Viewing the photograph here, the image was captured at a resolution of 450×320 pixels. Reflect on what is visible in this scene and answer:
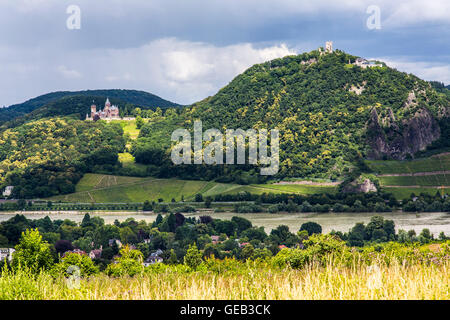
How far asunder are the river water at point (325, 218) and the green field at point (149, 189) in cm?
695

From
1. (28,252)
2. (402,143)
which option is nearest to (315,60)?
(402,143)

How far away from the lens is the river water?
180ft

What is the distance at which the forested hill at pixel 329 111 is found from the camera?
88.8m

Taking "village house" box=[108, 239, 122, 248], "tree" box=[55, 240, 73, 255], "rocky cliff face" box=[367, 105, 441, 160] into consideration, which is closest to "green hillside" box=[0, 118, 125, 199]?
"village house" box=[108, 239, 122, 248]

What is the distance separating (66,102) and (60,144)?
39647 millimetres

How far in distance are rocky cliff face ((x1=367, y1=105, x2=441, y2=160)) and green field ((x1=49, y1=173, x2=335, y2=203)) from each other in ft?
59.4

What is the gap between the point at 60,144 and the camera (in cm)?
10125

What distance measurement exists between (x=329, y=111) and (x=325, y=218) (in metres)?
40.3

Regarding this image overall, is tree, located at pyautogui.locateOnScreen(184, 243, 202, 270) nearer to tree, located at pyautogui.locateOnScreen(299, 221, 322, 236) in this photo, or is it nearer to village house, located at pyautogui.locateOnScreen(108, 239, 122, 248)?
village house, located at pyautogui.locateOnScreen(108, 239, 122, 248)

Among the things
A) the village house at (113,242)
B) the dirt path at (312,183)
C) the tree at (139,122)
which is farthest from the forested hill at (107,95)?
the village house at (113,242)

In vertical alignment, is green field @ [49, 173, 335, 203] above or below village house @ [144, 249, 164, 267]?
above

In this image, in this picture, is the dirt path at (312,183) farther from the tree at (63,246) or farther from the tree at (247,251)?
the tree at (63,246)

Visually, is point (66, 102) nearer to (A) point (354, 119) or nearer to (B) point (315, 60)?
(B) point (315, 60)

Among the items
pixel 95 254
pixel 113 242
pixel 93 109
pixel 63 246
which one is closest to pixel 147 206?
pixel 113 242
